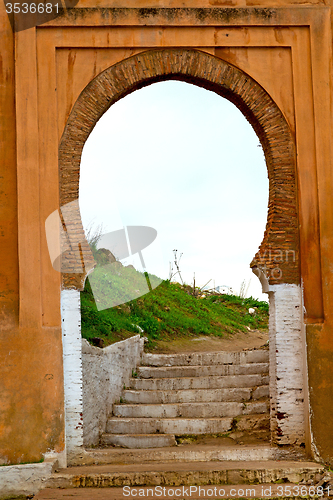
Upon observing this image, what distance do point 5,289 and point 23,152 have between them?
1.66 metres

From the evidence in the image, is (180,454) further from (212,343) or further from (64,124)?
(212,343)

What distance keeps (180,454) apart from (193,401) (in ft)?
4.95

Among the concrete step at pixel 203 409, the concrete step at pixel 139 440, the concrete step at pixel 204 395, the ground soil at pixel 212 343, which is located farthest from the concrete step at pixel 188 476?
the ground soil at pixel 212 343

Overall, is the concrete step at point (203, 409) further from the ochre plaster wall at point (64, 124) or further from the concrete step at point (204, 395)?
the ochre plaster wall at point (64, 124)

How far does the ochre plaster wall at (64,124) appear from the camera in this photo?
6074mm

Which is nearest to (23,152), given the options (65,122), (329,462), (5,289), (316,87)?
(65,122)

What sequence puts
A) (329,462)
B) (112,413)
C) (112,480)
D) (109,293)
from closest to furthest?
(112,480) < (329,462) < (112,413) < (109,293)

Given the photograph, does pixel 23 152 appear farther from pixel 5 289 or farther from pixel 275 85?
pixel 275 85

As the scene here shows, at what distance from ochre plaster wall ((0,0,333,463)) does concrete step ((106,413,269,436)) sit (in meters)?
1.39

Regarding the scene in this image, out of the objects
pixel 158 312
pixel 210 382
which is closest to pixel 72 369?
pixel 210 382

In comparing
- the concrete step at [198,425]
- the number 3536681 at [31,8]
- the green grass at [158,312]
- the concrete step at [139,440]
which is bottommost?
the concrete step at [139,440]

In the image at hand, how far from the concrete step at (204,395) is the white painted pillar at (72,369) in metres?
2.15

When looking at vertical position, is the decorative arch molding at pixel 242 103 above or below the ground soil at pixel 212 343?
above

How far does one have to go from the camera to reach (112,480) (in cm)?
565
